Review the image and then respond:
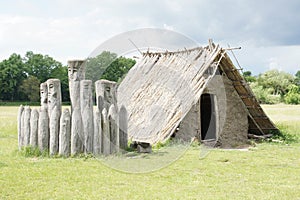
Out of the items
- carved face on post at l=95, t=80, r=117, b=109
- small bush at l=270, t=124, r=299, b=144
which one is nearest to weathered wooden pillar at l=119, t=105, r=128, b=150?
carved face on post at l=95, t=80, r=117, b=109

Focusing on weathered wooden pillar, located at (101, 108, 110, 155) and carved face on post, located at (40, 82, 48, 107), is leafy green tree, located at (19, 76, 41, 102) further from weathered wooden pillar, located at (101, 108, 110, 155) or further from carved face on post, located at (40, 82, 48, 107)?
weathered wooden pillar, located at (101, 108, 110, 155)

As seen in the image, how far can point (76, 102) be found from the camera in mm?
10625

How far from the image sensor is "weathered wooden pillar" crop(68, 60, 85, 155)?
33.5 feet

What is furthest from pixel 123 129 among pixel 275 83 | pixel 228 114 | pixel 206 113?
pixel 275 83

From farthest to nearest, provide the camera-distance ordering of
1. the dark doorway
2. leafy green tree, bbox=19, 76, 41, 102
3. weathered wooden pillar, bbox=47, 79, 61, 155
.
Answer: leafy green tree, bbox=19, 76, 41, 102 → the dark doorway → weathered wooden pillar, bbox=47, 79, 61, 155

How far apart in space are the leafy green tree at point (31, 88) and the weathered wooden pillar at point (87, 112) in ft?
138

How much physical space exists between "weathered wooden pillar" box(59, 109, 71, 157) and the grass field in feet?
1.08

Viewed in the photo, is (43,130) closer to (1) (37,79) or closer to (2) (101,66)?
(2) (101,66)

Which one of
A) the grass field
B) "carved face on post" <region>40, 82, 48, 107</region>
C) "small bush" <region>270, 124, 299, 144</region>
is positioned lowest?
the grass field

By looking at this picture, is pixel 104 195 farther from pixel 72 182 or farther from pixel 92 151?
pixel 92 151

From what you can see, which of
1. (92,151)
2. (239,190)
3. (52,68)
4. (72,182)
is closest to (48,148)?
(92,151)

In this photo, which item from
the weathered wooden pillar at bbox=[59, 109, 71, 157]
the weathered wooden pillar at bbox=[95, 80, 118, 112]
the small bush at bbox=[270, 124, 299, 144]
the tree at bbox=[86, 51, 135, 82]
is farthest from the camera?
the small bush at bbox=[270, 124, 299, 144]

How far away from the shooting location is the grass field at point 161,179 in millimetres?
7023

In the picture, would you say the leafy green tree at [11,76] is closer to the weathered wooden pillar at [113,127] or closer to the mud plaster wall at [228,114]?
the mud plaster wall at [228,114]
